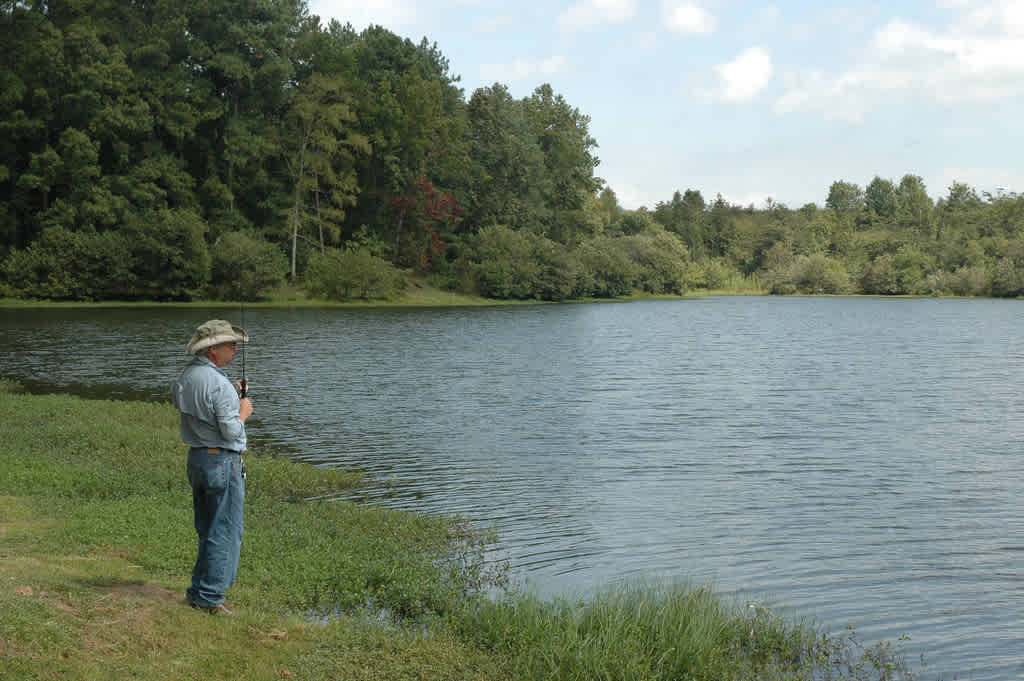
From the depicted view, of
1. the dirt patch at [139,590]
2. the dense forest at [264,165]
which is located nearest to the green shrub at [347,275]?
the dense forest at [264,165]

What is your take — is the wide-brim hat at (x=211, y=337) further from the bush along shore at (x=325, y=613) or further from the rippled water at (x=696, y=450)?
the rippled water at (x=696, y=450)

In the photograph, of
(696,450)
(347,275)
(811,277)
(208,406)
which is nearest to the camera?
(208,406)

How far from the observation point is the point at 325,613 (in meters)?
8.54

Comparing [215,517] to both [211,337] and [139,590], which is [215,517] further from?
[211,337]

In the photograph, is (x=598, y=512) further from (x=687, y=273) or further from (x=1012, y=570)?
(x=687, y=273)

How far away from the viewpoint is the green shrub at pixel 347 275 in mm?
73688

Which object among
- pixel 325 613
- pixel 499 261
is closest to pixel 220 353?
pixel 325 613

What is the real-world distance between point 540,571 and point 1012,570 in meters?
5.99

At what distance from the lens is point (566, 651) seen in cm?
736

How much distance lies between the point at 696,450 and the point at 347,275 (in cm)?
5828

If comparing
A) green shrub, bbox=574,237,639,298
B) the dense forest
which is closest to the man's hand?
the dense forest

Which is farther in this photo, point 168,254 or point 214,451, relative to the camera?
point 168,254

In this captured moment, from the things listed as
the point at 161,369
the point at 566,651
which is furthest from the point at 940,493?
the point at 161,369

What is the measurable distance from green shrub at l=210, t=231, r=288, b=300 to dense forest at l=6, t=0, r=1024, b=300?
17cm
